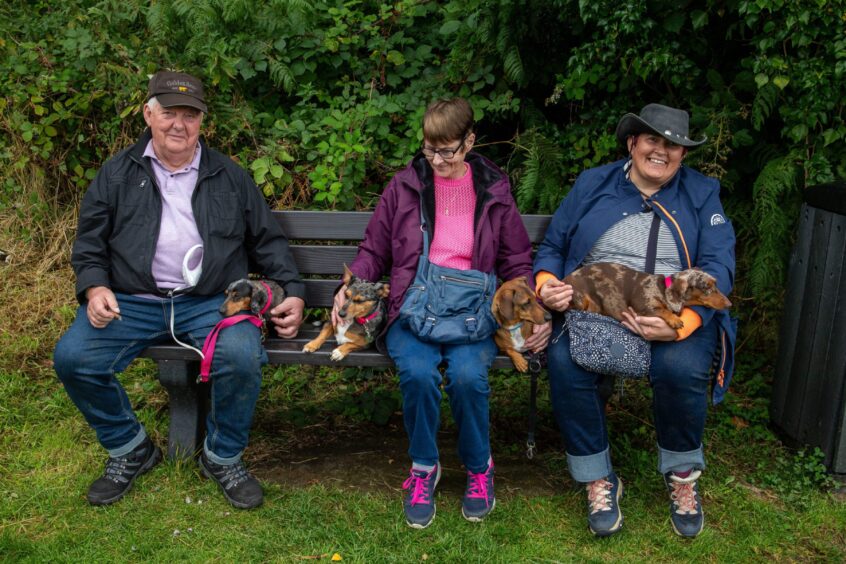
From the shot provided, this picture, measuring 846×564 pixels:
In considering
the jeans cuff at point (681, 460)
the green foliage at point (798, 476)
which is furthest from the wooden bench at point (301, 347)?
the green foliage at point (798, 476)

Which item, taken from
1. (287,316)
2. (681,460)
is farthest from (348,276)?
(681,460)

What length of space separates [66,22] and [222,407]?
3881mm

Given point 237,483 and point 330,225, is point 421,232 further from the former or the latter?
point 237,483

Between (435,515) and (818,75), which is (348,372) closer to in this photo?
(435,515)

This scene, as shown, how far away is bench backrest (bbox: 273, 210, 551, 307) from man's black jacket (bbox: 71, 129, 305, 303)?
11.5 inches

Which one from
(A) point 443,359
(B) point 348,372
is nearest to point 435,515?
(A) point 443,359

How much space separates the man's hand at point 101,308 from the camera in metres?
3.65

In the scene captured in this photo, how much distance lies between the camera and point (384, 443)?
14.5ft

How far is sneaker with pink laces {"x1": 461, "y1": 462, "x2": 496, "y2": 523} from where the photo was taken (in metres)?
3.63

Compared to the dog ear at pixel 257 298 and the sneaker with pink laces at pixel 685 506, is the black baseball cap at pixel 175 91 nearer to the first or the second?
the dog ear at pixel 257 298

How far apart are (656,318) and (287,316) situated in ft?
5.82

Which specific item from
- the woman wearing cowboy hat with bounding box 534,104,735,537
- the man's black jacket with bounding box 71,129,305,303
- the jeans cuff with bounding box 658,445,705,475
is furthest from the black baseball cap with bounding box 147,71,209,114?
the jeans cuff with bounding box 658,445,705,475

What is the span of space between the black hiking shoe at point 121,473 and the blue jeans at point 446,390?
134cm

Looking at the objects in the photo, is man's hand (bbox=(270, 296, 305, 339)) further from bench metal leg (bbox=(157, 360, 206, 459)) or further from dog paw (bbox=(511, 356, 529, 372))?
dog paw (bbox=(511, 356, 529, 372))
